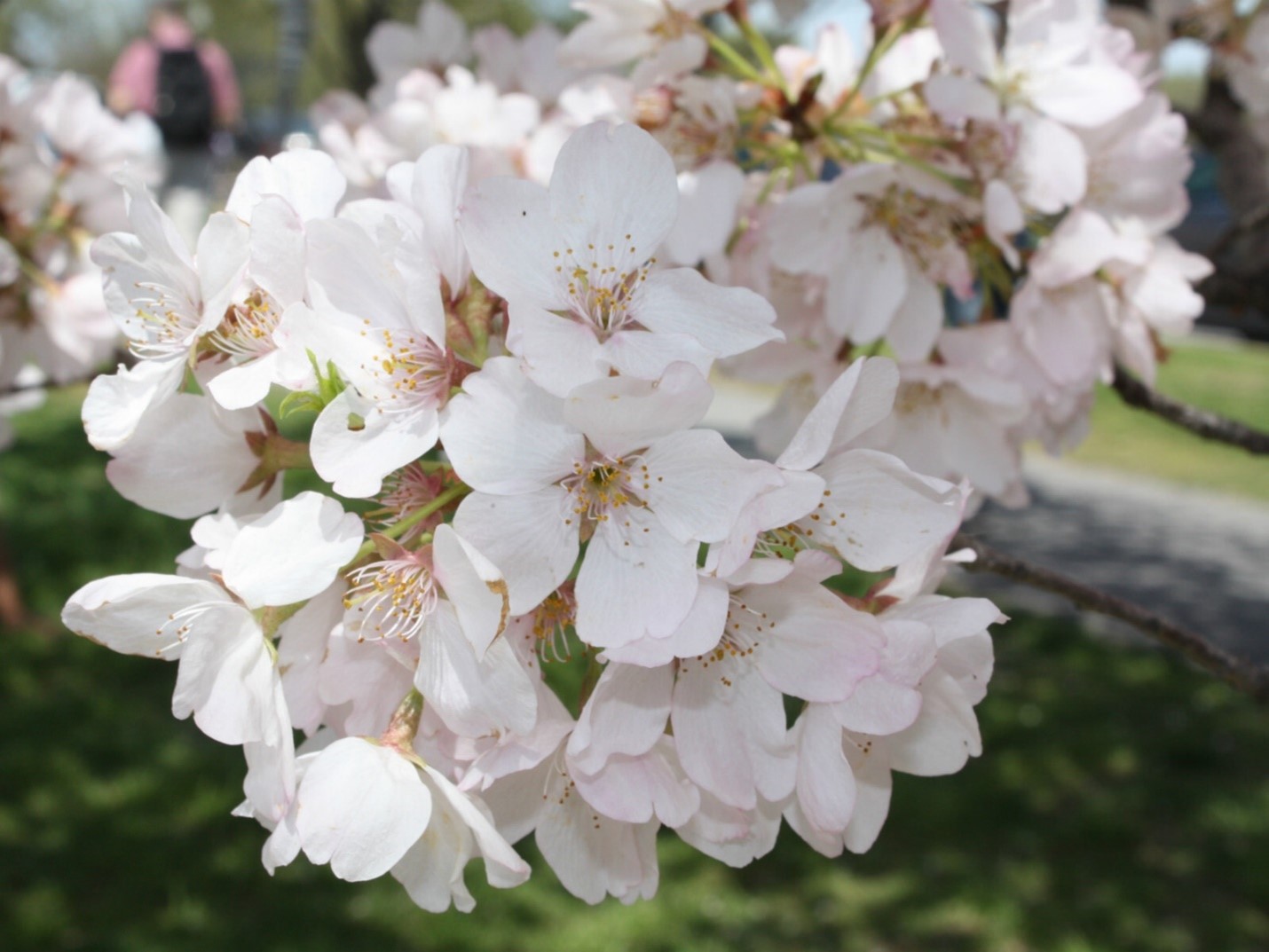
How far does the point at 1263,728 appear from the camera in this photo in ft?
17.2

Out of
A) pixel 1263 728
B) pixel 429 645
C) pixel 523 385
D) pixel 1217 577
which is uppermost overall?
pixel 523 385

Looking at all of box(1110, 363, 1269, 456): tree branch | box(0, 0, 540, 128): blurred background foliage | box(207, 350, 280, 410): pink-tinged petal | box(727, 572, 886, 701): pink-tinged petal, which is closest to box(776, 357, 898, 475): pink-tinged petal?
box(727, 572, 886, 701): pink-tinged petal

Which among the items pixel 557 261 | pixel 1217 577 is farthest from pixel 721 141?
pixel 1217 577

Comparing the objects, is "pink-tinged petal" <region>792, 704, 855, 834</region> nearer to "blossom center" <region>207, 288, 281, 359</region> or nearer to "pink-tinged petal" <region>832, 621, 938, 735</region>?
"pink-tinged petal" <region>832, 621, 938, 735</region>

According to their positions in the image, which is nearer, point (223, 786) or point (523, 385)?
point (523, 385)

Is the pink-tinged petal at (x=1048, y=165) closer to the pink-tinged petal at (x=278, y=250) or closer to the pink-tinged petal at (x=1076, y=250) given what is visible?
the pink-tinged petal at (x=1076, y=250)

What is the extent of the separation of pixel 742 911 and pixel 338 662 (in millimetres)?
3093

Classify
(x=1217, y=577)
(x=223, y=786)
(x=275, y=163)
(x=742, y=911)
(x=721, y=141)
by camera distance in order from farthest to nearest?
(x=1217, y=577) → (x=223, y=786) → (x=742, y=911) → (x=721, y=141) → (x=275, y=163)

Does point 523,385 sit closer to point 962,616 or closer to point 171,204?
point 962,616

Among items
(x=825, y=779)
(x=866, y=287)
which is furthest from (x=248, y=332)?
(x=866, y=287)

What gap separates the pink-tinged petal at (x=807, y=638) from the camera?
0.99 m

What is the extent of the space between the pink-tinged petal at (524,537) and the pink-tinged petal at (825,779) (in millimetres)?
257

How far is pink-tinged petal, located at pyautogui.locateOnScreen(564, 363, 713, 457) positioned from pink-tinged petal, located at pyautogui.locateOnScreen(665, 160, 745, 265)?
0.70m

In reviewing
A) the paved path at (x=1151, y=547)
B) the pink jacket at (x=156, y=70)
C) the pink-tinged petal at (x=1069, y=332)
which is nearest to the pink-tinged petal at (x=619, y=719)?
the pink-tinged petal at (x=1069, y=332)
